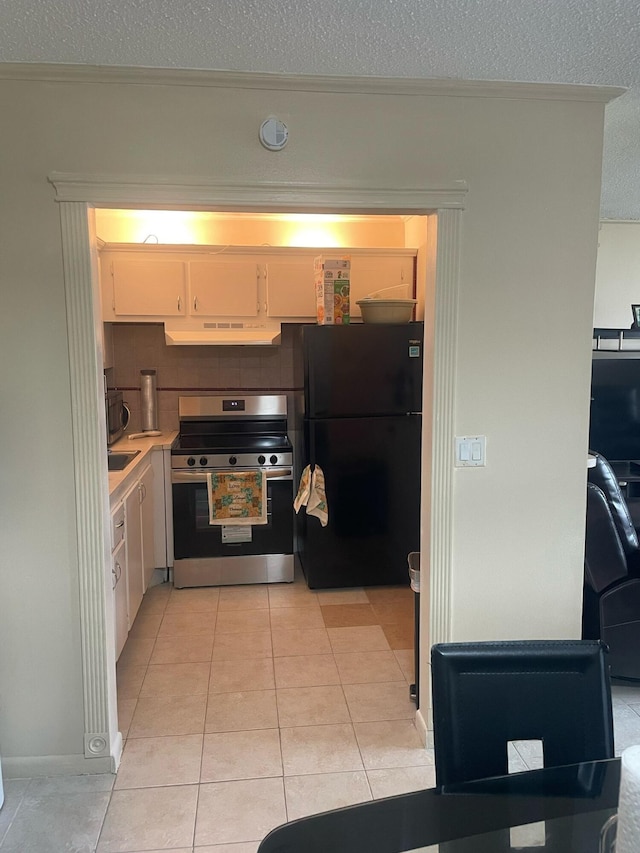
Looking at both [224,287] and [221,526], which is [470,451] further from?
[224,287]

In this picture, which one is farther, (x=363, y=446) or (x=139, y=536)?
(x=363, y=446)

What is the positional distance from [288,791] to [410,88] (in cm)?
243

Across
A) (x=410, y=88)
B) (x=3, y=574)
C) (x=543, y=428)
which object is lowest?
(x=3, y=574)

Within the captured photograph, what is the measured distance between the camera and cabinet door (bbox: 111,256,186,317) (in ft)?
13.4

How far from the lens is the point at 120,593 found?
2.97m

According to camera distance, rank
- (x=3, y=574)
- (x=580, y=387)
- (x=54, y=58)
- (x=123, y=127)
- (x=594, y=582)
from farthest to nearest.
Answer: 1. (x=594, y=582)
2. (x=580, y=387)
3. (x=3, y=574)
4. (x=123, y=127)
5. (x=54, y=58)

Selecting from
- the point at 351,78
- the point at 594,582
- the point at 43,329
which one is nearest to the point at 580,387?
the point at 594,582

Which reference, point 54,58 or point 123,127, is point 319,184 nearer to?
point 123,127

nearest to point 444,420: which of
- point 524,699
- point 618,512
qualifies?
point 618,512

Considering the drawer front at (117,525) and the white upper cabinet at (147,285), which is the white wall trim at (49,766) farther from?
the white upper cabinet at (147,285)

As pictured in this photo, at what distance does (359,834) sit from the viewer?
A: 115cm

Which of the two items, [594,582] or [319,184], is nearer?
[319,184]

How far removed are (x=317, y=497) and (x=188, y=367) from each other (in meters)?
1.43

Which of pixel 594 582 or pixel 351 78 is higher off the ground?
pixel 351 78
